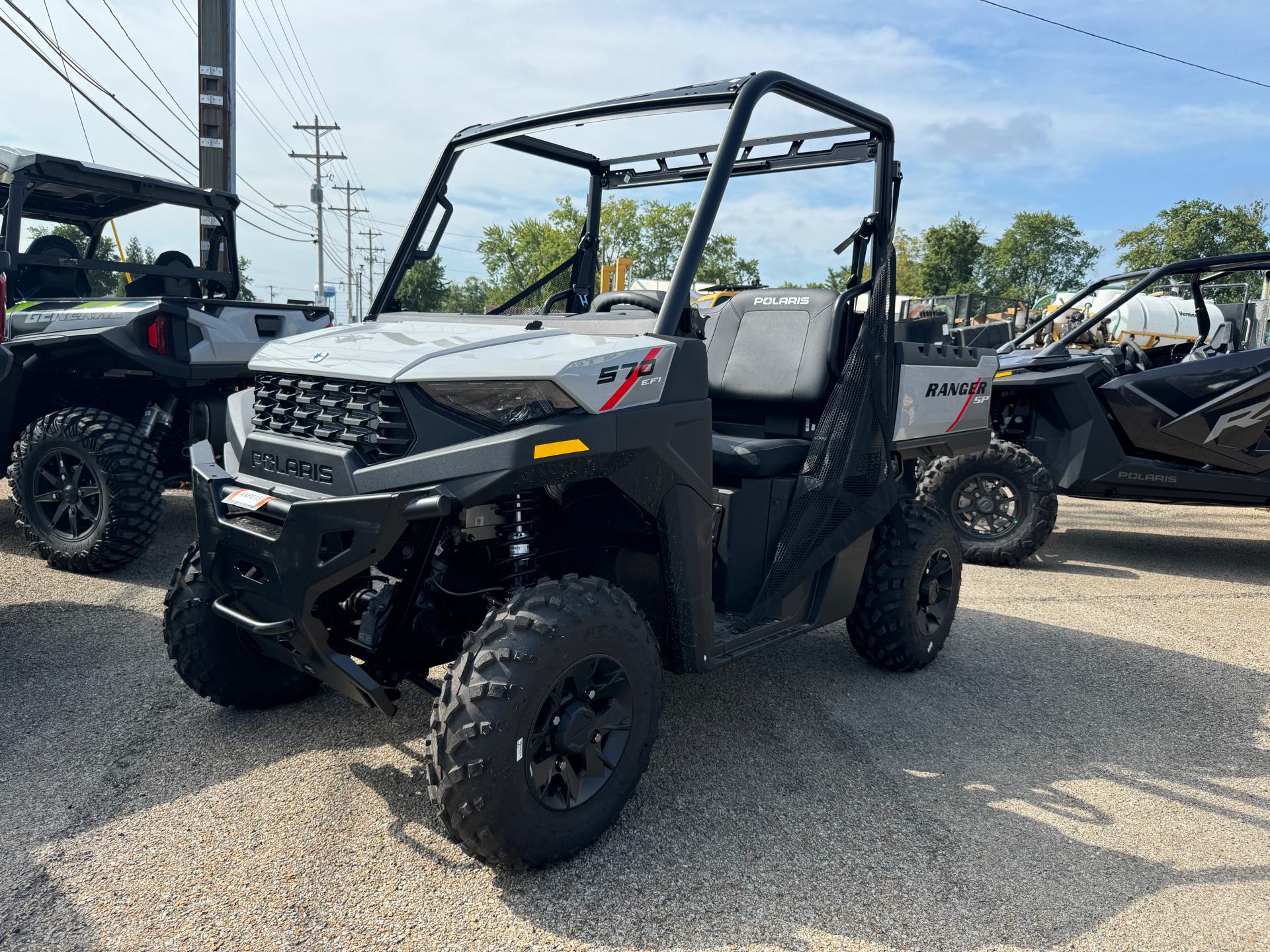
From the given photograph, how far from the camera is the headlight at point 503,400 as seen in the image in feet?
7.88

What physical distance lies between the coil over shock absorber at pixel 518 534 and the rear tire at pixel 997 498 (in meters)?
4.32

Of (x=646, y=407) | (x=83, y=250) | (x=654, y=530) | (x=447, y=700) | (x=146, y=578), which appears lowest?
(x=146, y=578)

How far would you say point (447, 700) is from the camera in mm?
2320

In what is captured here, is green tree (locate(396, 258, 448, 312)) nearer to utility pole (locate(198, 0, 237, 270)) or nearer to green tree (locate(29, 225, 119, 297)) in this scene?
green tree (locate(29, 225, 119, 297))

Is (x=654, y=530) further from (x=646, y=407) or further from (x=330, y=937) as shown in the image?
(x=330, y=937)

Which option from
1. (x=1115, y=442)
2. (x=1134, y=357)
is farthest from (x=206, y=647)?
(x=1134, y=357)

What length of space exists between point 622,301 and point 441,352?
37.4 inches

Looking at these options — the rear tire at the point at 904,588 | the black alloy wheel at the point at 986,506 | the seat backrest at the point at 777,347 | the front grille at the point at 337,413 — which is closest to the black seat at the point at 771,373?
the seat backrest at the point at 777,347

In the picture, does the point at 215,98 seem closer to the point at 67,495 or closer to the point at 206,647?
the point at 67,495

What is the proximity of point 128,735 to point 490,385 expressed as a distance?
191cm

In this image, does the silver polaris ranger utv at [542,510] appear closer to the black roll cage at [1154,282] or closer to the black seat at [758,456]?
the black seat at [758,456]

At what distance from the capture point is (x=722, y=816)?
9.13 ft

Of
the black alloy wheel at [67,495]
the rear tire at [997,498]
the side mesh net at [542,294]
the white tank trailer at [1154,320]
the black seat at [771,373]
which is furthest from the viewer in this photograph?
the white tank trailer at [1154,320]

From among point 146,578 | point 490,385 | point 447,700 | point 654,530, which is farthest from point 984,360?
point 146,578
